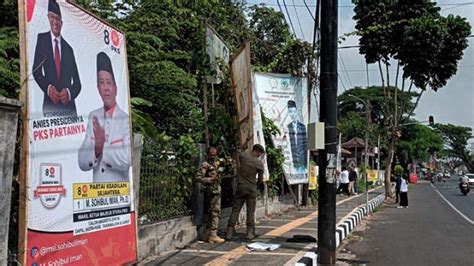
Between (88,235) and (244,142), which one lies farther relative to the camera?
(244,142)

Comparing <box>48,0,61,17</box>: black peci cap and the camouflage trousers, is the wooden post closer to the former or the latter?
<box>48,0,61,17</box>: black peci cap

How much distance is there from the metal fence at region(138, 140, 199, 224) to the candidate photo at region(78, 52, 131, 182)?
5.00 feet

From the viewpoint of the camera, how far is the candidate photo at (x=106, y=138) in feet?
16.5

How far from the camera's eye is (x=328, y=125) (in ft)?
25.9

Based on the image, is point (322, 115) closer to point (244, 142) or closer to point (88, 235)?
point (244, 142)

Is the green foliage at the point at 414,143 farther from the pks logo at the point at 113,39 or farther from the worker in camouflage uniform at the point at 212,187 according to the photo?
the pks logo at the point at 113,39

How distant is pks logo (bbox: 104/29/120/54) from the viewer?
5.52 meters

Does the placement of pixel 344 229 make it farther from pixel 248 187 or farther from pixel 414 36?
pixel 414 36

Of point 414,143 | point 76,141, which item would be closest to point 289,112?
point 76,141

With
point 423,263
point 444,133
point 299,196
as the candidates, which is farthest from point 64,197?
point 444,133

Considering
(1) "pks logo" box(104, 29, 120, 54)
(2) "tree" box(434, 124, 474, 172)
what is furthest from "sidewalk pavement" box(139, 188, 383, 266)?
(2) "tree" box(434, 124, 474, 172)

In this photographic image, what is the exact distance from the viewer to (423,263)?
8.35 m

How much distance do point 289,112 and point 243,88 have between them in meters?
5.14

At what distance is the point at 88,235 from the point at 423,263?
5.42 m
